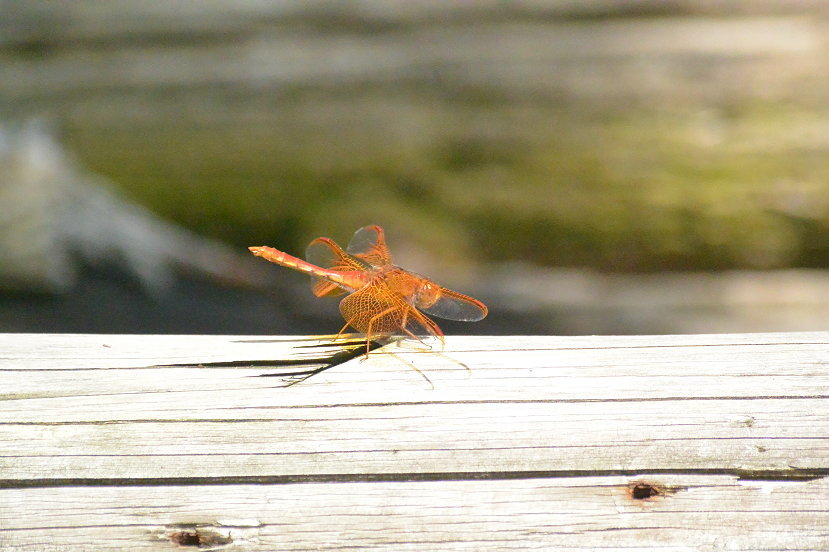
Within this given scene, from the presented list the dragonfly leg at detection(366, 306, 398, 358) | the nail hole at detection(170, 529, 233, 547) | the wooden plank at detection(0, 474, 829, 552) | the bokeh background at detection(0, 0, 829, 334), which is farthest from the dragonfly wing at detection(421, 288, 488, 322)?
the bokeh background at detection(0, 0, 829, 334)

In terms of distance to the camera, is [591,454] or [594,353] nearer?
[591,454]

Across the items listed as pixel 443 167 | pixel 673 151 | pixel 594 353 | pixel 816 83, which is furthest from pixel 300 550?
pixel 816 83

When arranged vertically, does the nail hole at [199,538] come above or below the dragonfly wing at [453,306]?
below

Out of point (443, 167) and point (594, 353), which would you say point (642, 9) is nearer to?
point (443, 167)

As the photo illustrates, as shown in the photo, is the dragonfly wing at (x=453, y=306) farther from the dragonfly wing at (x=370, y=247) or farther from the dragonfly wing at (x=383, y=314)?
the dragonfly wing at (x=370, y=247)

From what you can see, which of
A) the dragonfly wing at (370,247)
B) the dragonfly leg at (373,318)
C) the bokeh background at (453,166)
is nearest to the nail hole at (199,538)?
the dragonfly leg at (373,318)

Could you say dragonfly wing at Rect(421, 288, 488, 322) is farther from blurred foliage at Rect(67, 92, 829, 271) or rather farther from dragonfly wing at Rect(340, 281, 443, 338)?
blurred foliage at Rect(67, 92, 829, 271)

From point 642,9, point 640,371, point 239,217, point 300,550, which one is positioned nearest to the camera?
point 300,550

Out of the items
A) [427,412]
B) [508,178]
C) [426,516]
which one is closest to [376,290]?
[427,412]
